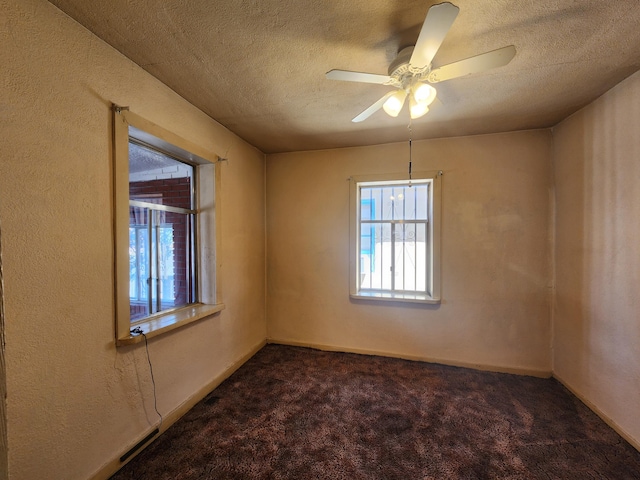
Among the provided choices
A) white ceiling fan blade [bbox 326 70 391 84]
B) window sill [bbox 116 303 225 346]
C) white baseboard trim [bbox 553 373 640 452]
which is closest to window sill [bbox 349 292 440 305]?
white baseboard trim [bbox 553 373 640 452]

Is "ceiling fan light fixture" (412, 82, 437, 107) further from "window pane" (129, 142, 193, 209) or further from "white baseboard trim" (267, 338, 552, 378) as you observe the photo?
"white baseboard trim" (267, 338, 552, 378)

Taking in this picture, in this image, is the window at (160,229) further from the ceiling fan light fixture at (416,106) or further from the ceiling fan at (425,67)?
the ceiling fan light fixture at (416,106)

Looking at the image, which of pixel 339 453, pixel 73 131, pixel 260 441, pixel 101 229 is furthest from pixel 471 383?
pixel 73 131

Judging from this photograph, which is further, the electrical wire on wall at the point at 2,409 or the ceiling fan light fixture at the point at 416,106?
the ceiling fan light fixture at the point at 416,106

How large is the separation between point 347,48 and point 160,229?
1886 millimetres

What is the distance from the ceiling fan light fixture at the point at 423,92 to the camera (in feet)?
4.56

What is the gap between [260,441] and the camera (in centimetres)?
165

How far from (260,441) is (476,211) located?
111 inches

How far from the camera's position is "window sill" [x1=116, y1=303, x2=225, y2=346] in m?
1.51

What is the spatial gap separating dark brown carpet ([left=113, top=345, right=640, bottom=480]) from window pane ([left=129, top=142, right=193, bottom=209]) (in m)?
1.78

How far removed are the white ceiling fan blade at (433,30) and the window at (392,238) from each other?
1671 mm

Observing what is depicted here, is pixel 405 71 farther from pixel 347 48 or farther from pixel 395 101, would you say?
pixel 347 48

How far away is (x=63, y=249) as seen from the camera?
1.21m

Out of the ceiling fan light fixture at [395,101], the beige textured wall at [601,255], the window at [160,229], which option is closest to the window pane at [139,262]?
the window at [160,229]
